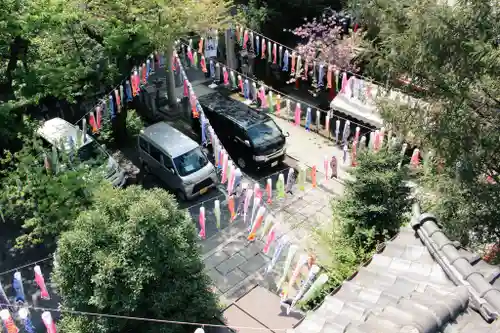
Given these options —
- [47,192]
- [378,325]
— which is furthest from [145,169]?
[378,325]

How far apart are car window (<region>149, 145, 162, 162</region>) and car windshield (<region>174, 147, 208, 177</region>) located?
85 centimetres

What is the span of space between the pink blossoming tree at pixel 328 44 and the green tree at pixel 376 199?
8.16 m

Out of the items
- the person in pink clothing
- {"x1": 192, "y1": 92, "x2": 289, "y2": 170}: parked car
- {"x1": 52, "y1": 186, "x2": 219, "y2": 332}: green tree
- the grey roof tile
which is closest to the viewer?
the grey roof tile

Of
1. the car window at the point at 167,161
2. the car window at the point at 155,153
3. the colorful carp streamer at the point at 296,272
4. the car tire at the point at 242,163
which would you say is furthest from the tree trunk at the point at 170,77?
the colorful carp streamer at the point at 296,272

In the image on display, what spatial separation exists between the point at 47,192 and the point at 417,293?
32.5 feet

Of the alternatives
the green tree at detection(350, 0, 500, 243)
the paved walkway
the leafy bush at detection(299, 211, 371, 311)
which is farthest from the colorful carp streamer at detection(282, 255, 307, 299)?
the green tree at detection(350, 0, 500, 243)

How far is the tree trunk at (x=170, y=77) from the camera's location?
1986 centimetres

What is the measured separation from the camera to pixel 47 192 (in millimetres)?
13203

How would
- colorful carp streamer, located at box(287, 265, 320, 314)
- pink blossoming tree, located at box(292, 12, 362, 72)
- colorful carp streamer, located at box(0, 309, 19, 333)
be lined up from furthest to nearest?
pink blossoming tree, located at box(292, 12, 362, 72), colorful carp streamer, located at box(287, 265, 320, 314), colorful carp streamer, located at box(0, 309, 19, 333)

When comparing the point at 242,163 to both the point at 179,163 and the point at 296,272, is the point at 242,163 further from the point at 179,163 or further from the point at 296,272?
the point at 296,272

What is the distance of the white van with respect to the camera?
1702 centimetres

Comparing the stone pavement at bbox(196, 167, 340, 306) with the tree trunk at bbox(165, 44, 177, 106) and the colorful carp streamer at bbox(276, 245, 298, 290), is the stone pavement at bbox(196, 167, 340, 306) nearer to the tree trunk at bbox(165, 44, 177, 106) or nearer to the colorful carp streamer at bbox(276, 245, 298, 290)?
the colorful carp streamer at bbox(276, 245, 298, 290)

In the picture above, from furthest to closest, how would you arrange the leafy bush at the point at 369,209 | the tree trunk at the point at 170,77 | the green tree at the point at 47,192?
the tree trunk at the point at 170,77 → the green tree at the point at 47,192 → the leafy bush at the point at 369,209

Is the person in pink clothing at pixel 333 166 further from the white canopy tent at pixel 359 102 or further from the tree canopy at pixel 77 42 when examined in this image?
the tree canopy at pixel 77 42
